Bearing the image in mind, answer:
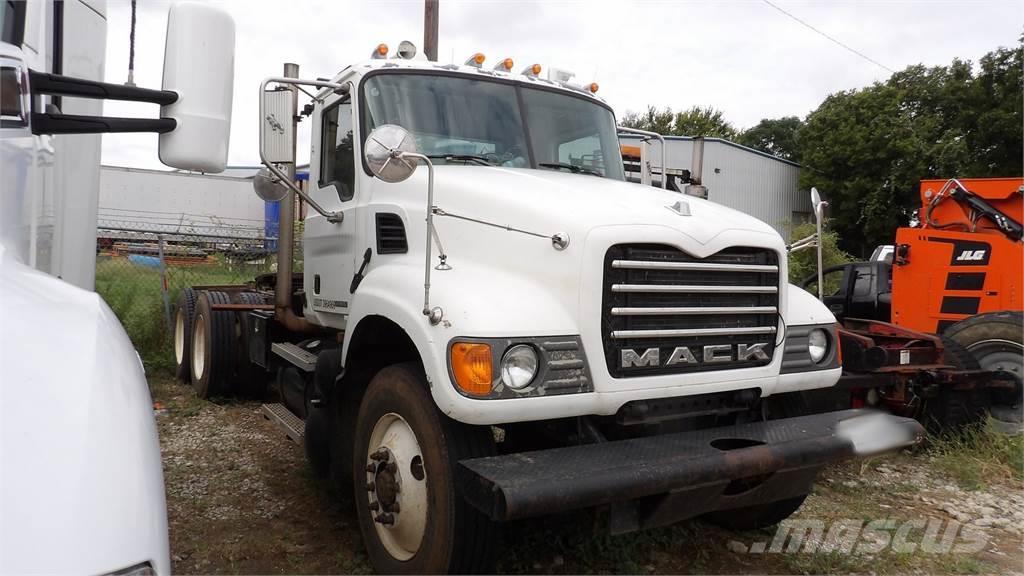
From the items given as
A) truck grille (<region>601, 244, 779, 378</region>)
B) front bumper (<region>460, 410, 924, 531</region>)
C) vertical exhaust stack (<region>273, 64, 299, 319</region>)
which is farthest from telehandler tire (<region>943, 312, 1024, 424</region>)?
vertical exhaust stack (<region>273, 64, 299, 319</region>)

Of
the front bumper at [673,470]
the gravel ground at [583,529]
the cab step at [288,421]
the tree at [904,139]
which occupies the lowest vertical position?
the gravel ground at [583,529]

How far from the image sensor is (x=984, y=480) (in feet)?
17.7

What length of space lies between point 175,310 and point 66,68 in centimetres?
641

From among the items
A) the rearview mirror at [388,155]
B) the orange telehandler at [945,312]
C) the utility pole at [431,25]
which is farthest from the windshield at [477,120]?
the utility pole at [431,25]

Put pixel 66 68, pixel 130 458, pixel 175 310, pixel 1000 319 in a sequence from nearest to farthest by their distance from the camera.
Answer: pixel 130 458 < pixel 66 68 < pixel 1000 319 < pixel 175 310

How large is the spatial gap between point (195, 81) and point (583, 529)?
114 inches

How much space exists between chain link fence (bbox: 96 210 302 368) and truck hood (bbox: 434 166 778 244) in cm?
649

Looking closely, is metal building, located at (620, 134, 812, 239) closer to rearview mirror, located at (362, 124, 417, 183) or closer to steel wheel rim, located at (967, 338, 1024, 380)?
steel wheel rim, located at (967, 338, 1024, 380)

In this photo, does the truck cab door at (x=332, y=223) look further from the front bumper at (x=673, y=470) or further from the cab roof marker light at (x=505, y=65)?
the front bumper at (x=673, y=470)

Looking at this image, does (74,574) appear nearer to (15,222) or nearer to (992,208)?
(15,222)

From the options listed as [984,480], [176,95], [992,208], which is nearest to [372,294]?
[176,95]

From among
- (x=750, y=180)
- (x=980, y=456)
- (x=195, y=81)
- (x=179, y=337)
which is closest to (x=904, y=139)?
(x=750, y=180)

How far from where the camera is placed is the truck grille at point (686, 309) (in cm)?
304

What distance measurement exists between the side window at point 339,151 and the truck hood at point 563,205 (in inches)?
35.0
